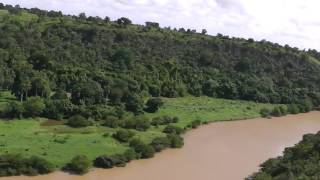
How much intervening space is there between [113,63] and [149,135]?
100.0 ft

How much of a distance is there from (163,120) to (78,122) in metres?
10.2

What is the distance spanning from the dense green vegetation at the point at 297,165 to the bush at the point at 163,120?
16583 millimetres

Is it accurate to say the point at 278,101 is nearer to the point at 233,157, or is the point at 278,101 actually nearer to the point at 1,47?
the point at 233,157

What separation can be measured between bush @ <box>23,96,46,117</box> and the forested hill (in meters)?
4.37

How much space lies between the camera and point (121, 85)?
64.6 m

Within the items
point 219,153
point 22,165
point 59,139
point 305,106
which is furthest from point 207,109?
point 22,165

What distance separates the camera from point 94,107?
56906 millimetres

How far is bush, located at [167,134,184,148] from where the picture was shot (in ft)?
170

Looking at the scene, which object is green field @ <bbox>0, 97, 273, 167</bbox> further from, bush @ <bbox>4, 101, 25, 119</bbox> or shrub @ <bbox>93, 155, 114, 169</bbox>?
bush @ <bbox>4, 101, 25, 119</bbox>

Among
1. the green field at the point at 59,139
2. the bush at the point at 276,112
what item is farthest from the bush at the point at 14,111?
the bush at the point at 276,112

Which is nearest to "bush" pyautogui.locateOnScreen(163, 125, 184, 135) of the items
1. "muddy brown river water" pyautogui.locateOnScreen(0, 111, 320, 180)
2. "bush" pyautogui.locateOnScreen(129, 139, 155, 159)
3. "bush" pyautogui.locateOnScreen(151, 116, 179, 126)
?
"muddy brown river water" pyautogui.locateOnScreen(0, 111, 320, 180)

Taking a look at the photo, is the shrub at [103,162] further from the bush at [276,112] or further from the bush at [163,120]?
the bush at [276,112]

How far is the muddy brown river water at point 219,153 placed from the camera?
43125mm

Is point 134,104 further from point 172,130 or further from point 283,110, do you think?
point 283,110
